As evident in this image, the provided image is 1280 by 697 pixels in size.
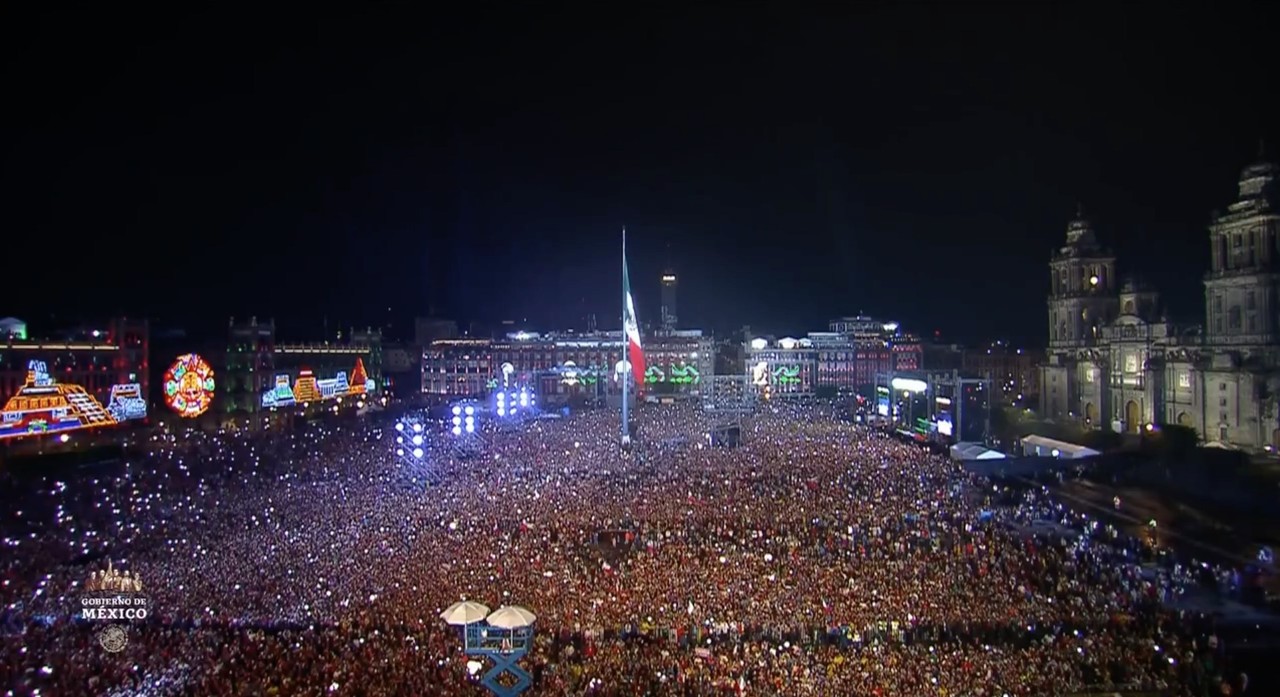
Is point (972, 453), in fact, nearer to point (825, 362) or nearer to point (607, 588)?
point (607, 588)

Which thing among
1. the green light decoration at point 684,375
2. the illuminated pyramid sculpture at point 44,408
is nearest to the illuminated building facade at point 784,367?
the green light decoration at point 684,375

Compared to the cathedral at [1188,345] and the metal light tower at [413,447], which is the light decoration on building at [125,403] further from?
the cathedral at [1188,345]

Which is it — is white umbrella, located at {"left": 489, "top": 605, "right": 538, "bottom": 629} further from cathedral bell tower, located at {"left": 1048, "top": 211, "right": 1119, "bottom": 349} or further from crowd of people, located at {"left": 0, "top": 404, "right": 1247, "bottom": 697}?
cathedral bell tower, located at {"left": 1048, "top": 211, "right": 1119, "bottom": 349}

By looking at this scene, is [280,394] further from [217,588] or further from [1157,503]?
[1157,503]

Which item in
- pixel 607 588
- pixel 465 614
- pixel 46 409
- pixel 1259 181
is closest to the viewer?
pixel 465 614

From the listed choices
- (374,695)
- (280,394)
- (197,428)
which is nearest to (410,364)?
(280,394)

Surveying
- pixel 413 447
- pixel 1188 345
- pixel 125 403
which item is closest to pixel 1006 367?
pixel 1188 345
